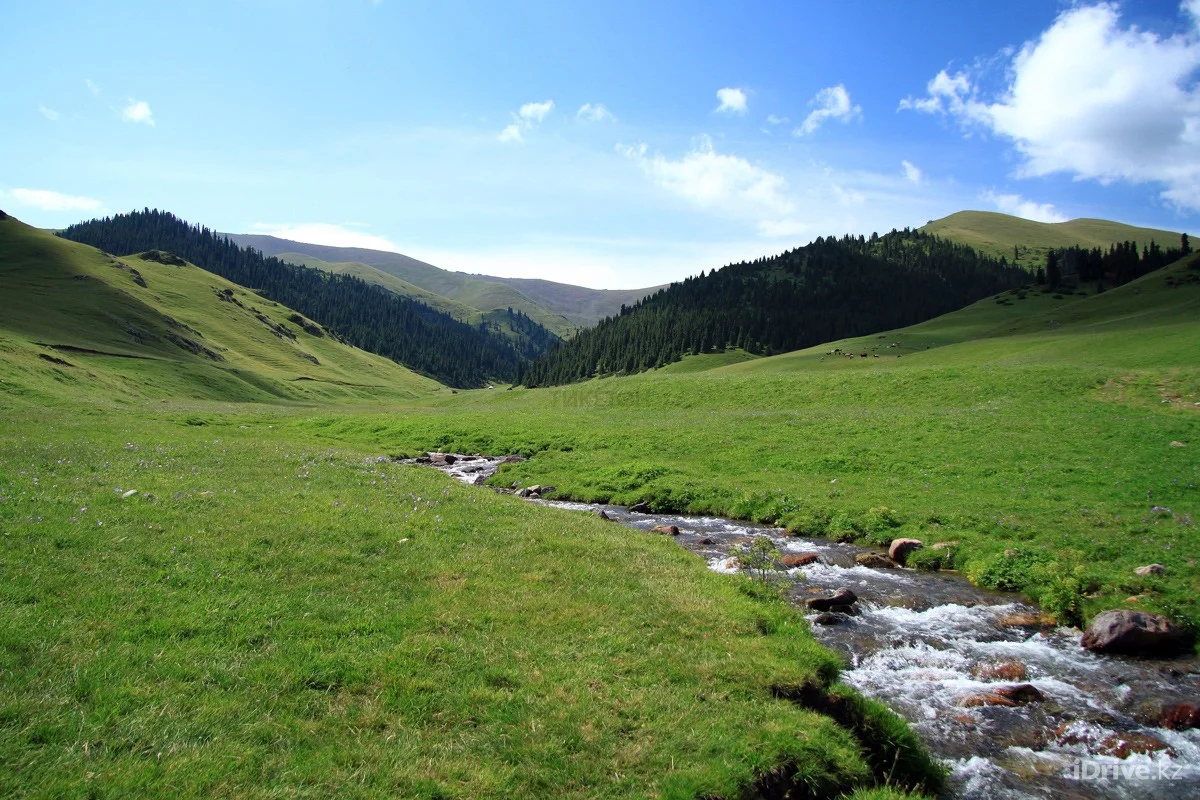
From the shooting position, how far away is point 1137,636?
13.8 metres

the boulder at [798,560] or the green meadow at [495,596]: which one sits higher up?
the green meadow at [495,596]

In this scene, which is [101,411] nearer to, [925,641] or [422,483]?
[422,483]

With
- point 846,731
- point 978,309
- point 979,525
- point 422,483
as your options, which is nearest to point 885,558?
point 979,525

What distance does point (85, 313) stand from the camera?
5034 inches

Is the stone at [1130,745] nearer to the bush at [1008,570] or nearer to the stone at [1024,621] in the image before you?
the stone at [1024,621]

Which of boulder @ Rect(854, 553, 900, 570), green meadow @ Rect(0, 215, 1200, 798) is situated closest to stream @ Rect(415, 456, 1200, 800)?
boulder @ Rect(854, 553, 900, 570)

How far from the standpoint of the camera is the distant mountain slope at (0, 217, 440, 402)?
3221 inches

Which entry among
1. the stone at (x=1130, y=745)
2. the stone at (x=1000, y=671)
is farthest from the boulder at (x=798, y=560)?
the stone at (x=1130, y=745)

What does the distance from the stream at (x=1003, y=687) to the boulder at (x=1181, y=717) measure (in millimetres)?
140

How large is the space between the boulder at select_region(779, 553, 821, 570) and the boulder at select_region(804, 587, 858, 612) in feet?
10.3

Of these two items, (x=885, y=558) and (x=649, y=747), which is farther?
(x=885, y=558)

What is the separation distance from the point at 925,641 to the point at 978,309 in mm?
159799

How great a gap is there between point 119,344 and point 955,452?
463 feet

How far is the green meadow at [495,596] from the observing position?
26.1 feet
